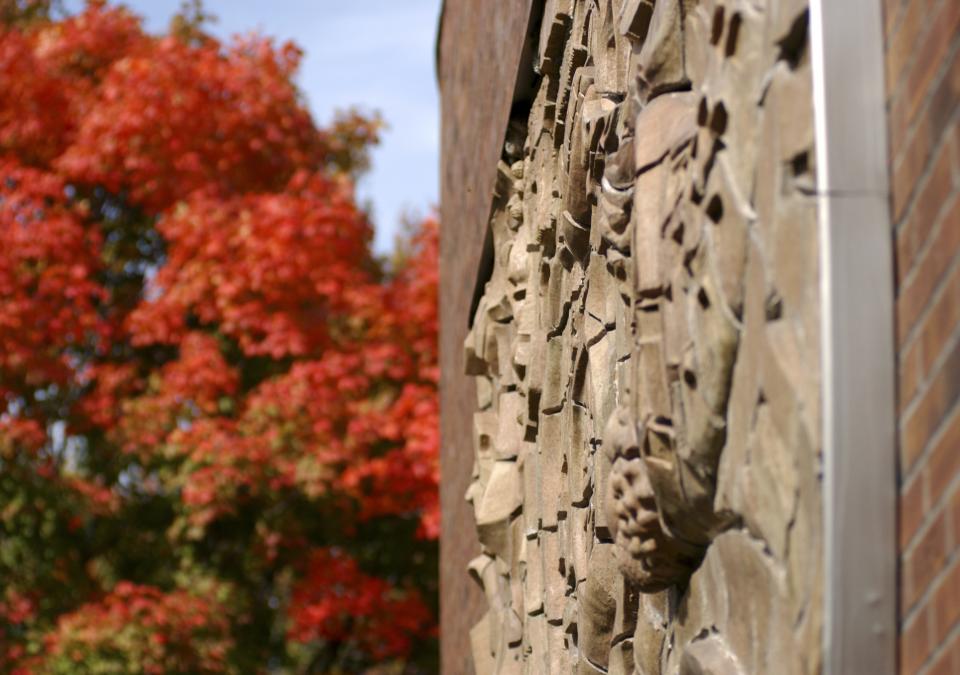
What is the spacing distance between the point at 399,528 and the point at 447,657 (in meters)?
4.03

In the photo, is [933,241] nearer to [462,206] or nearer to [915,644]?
[915,644]

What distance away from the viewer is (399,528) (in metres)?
11.2

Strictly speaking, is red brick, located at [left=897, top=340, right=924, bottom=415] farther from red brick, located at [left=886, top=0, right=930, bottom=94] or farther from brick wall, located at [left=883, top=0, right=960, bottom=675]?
red brick, located at [left=886, top=0, right=930, bottom=94]

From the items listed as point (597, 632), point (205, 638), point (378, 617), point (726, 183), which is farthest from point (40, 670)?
point (726, 183)

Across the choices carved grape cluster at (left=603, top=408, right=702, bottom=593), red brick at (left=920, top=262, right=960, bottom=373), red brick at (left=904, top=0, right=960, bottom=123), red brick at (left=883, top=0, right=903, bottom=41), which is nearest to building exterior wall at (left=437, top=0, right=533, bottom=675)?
carved grape cluster at (left=603, top=408, right=702, bottom=593)

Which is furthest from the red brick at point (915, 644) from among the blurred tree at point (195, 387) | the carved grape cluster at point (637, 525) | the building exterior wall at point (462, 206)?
the blurred tree at point (195, 387)

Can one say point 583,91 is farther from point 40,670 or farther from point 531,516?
point 40,670

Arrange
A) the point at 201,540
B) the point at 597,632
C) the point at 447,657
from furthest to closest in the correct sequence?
1. the point at 201,540
2. the point at 447,657
3. the point at 597,632

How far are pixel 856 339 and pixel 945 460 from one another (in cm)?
18

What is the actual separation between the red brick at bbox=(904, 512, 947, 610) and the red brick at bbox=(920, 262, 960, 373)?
0.17 meters

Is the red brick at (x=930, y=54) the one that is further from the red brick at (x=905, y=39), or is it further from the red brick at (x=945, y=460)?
the red brick at (x=945, y=460)

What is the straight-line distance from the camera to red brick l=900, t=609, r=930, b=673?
1.58 m

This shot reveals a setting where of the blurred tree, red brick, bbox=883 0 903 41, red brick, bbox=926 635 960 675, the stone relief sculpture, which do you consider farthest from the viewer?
the blurred tree

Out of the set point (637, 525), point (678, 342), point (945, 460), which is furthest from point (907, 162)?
point (637, 525)
